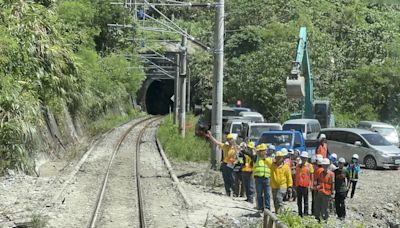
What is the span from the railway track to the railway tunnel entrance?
218 feet

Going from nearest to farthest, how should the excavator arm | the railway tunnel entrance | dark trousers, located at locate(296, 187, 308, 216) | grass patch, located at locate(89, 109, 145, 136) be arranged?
1. dark trousers, located at locate(296, 187, 308, 216)
2. the excavator arm
3. grass patch, located at locate(89, 109, 145, 136)
4. the railway tunnel entrance

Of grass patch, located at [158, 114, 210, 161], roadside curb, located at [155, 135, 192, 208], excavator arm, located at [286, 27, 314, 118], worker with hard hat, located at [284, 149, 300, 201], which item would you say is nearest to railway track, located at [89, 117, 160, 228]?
roadside curb, located at [155, 135, 192, 208]

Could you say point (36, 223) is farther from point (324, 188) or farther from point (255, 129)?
point (255, 129)

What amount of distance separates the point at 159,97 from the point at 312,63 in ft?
171

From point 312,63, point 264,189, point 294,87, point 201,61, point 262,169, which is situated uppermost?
point 201,61

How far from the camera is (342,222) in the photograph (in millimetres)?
15562

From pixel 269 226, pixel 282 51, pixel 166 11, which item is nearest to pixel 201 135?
pixel 282 51

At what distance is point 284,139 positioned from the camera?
2392 centimetres

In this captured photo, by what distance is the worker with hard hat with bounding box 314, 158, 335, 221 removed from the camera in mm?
14594

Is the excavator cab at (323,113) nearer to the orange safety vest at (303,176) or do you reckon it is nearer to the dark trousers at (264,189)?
the orange safety vest at (303,176)

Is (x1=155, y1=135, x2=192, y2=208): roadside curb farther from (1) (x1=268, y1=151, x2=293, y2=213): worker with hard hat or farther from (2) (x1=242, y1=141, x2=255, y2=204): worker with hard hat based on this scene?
(1) (x1=268, y1=151, x2=293, y2=213): worker with hard hat

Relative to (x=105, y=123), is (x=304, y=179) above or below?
above

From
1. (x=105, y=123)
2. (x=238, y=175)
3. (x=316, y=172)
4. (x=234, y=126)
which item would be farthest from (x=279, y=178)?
(x=105, y=123)

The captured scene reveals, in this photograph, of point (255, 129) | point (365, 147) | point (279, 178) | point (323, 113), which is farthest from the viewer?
point (323, 113)
